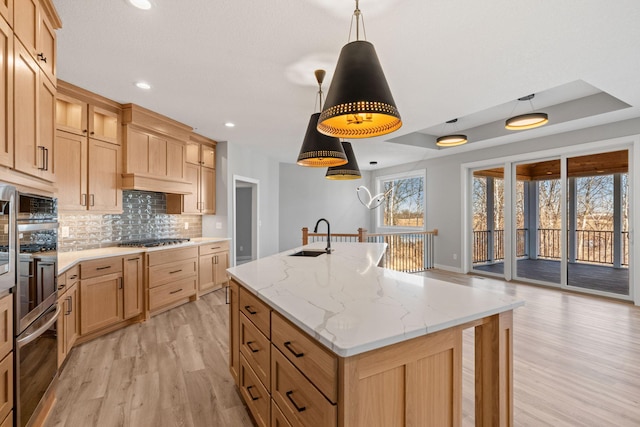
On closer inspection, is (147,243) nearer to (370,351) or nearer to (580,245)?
(370,351)

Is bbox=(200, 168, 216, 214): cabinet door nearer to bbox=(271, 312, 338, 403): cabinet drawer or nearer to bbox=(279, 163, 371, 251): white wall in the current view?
bbox=(279, 163, 371, 251): white wall

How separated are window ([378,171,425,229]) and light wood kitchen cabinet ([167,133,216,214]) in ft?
15.2

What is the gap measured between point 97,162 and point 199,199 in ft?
5.27

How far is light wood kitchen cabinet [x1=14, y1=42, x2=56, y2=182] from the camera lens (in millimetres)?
1546

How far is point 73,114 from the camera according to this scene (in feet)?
10.4

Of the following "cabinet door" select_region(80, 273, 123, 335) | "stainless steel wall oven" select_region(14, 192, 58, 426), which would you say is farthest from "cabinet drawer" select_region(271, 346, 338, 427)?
"cabinet door" select_region(80, 273, 123, 335)

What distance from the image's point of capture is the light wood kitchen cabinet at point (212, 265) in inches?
178

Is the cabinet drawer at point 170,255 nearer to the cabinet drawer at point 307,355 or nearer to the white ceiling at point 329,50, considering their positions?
the white ceiling at point 329,50

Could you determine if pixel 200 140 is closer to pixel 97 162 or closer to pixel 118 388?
pixel 97 162

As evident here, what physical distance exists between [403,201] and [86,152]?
6.56m

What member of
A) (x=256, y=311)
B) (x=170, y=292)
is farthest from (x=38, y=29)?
(x=170, y=292)

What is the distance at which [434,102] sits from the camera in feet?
11.5

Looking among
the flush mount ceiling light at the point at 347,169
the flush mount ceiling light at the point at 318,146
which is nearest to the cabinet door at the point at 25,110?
the flush mount ceiling light at the point at 318,146

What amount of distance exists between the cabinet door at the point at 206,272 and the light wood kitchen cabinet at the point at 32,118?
8.86 ft
